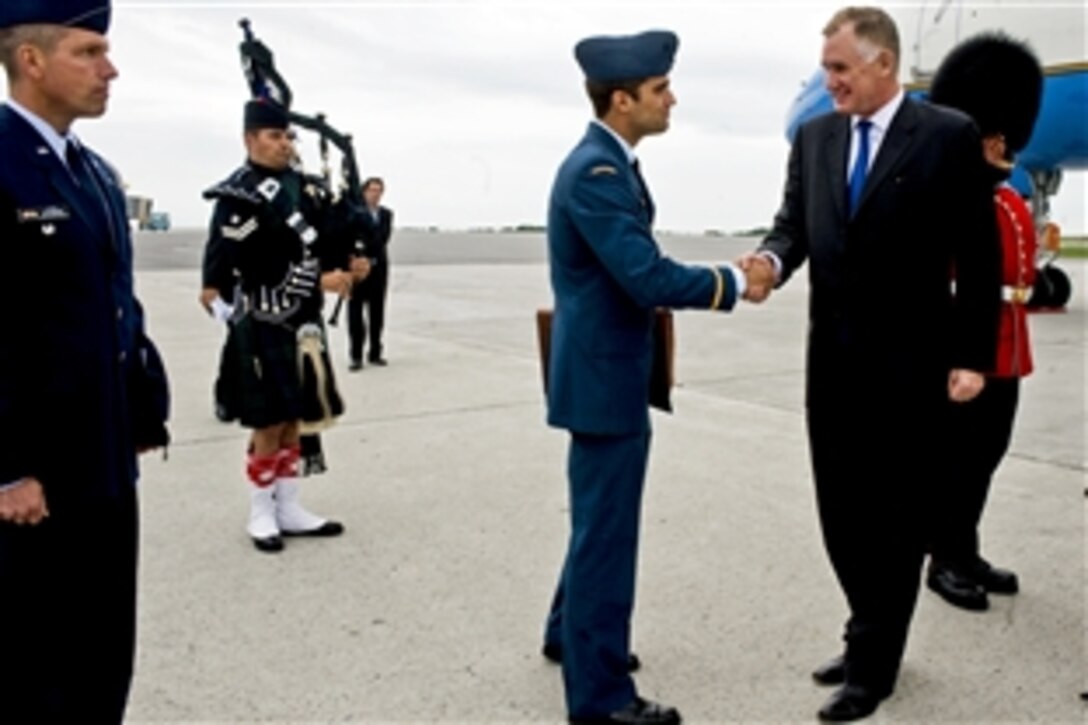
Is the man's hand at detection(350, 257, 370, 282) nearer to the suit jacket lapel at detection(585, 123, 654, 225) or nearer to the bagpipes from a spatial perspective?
the bagpipes

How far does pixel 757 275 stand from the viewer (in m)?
3.34

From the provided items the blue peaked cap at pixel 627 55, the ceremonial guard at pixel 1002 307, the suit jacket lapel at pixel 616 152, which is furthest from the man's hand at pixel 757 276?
the ceremonial guard at pixel 1002 307

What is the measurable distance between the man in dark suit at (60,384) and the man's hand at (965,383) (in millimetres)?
2364

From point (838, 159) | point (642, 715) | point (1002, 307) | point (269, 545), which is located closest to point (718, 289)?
point (838, 159)

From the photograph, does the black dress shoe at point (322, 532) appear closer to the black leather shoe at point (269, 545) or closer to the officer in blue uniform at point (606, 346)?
the black leather shoe at point (269, 545)

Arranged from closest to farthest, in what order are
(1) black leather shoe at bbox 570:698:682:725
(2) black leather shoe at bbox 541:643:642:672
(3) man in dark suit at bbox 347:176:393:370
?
(1) black leather shoe at bbox 570:698:682:725
(2) black leather shoe at bbox 541:643:642:672
(3) man in dark suit at bbox 347:176:393:370

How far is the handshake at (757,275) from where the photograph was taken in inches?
129

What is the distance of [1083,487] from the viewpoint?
5.66 metres

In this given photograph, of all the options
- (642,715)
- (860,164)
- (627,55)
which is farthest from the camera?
(860,164)

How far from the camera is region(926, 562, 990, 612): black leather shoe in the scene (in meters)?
4.07

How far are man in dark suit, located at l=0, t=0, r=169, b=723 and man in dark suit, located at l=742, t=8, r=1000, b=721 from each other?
6.15 feet

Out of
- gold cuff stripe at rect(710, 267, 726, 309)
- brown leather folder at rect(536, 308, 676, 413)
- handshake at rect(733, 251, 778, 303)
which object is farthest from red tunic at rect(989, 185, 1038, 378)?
gold cuff stripe at rect(710, 267, 726, 309)

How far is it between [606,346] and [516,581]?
5.10ft

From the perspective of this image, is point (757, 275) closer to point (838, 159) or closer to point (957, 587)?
point (838, 159)
